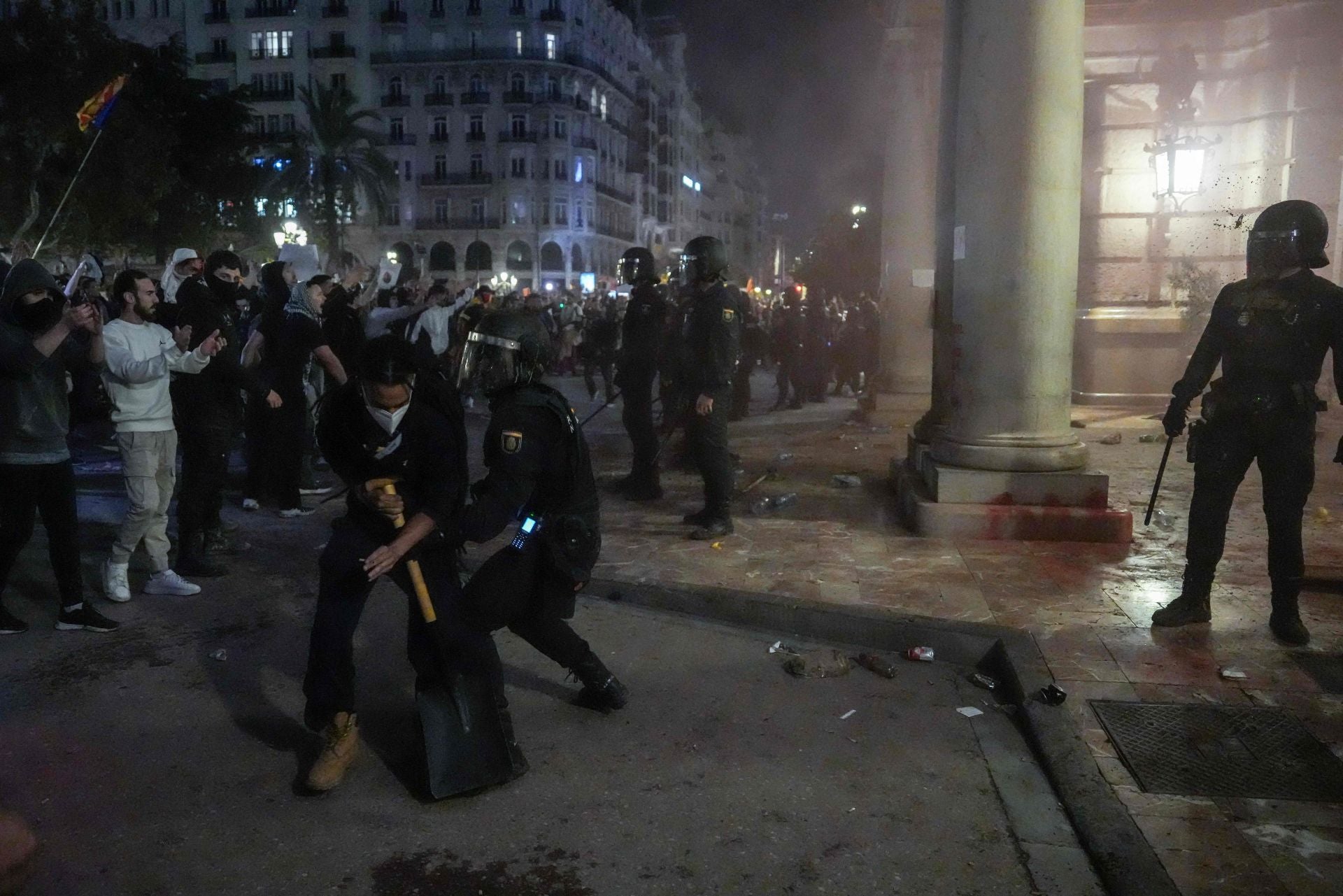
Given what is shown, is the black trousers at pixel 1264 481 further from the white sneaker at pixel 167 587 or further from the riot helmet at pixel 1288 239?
the white sneaker at pixel 167 587

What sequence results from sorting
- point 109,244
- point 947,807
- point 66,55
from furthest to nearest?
point 109,244, point 66,55, point 947,807

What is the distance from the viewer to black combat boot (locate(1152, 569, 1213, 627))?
5.03 m

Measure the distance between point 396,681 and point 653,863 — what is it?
1960 millimetres

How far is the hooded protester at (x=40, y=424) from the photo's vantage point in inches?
191

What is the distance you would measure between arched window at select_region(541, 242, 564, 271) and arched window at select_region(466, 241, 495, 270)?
11.7 ft

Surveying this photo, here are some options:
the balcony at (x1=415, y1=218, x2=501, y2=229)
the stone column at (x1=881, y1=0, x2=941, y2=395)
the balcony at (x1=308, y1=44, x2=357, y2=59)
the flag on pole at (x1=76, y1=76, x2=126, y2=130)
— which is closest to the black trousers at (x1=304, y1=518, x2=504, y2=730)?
the stone column at (x1=881, y1=0, x2=941, y2=395)

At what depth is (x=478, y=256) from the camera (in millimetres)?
72938

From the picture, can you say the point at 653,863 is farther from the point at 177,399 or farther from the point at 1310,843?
the point at 177,399

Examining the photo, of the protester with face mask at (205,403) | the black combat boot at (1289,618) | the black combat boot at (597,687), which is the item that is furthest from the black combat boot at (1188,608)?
the protester with face mask at (205,403)

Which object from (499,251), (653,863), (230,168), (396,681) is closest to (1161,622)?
(653,863)

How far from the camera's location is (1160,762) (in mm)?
3701

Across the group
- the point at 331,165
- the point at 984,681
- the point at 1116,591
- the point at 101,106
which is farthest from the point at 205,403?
the point at 331,165

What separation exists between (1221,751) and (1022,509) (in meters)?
2.95

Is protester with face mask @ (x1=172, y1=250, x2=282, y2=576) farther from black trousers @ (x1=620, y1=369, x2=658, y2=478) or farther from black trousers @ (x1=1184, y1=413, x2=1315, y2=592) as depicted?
black trousers @ (x1=1184, y1=413, x2=1315, y2=592)
